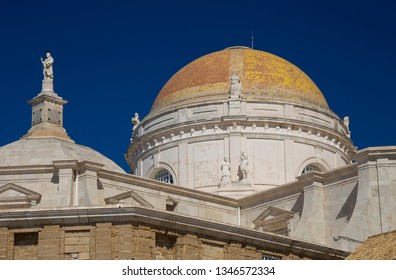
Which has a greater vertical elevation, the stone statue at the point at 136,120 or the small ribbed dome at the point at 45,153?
the stone statue at the point at 136,120

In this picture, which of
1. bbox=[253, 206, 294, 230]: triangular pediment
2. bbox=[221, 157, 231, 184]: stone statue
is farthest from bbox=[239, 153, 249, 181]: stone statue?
bbox=[253, 206, 294, 230]: triangular pediment

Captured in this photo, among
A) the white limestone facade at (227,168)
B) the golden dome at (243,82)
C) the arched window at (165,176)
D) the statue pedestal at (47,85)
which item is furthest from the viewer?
the arched window at (165,176)

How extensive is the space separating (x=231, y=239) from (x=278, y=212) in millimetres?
15929

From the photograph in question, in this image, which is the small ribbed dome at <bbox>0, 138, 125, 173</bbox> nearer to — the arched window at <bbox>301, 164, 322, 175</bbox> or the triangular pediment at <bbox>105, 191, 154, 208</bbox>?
the triangular pediment at <bbox>105, 191, 154, 208</bbox>

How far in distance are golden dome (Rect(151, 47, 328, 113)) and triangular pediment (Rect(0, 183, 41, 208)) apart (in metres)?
16.8

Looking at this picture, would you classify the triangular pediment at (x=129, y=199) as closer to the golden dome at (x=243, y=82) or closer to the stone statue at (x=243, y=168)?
the stone statue at (x=243, y=168)

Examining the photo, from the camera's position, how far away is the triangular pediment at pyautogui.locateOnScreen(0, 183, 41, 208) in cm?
5631

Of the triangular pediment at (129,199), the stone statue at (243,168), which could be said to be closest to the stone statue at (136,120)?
the stone statue at (243,168)

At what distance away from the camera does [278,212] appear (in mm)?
60500

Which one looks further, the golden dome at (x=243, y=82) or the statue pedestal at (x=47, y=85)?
the golden dome at (x=243, y=82)

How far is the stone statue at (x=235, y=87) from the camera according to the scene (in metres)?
69.4

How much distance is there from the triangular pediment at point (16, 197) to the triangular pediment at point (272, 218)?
41.6 ft

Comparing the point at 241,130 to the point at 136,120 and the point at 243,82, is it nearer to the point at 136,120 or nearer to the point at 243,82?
the point at 243,82
